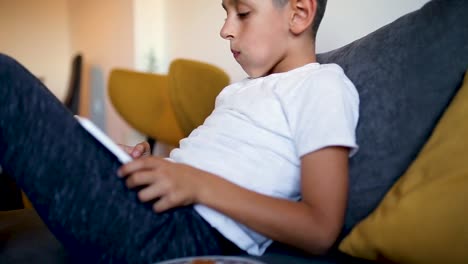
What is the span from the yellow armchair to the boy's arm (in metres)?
0.89

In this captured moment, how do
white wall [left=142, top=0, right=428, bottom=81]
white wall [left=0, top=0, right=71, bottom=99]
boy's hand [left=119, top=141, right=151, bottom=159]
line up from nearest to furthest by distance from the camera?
boy's hand [left=119, top=141, right=151, bottom=159], white wall [left=142, top=0, right=428, bottom=81], white wall [left=0, top=0, right=71, bottom=99]

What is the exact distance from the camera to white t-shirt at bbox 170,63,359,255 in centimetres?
75

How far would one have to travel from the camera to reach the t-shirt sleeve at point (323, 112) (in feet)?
2.39

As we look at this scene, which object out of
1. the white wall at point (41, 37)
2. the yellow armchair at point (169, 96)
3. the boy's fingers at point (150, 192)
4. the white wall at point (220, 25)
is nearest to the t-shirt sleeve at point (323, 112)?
the boy's fingers at point (150, 192)

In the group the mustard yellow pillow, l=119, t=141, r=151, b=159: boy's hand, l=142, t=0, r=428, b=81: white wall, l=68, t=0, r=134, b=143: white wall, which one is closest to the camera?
the mustard yellow pillow

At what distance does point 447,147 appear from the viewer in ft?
2.17

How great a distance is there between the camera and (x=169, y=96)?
174 centimetres

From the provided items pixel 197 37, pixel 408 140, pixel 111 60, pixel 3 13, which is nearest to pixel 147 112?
pixel 197 37

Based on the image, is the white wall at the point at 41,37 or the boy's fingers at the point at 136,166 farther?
the white wall at the point at 41,37

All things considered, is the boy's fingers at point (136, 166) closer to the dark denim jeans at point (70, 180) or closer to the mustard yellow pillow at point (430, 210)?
the dark denim jeans at point (70, 180)

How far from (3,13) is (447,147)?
393cm

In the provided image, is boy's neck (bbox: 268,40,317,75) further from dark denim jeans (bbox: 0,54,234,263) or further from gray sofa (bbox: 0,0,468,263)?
dark denim jeans (bbox: 0,54,234,263)

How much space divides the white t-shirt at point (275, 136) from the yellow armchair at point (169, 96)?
0.72 metres

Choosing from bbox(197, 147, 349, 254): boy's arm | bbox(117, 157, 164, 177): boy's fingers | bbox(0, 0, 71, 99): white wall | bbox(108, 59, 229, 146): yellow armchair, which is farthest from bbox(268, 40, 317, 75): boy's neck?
bbox(0, 0, 71, 99): white wall
